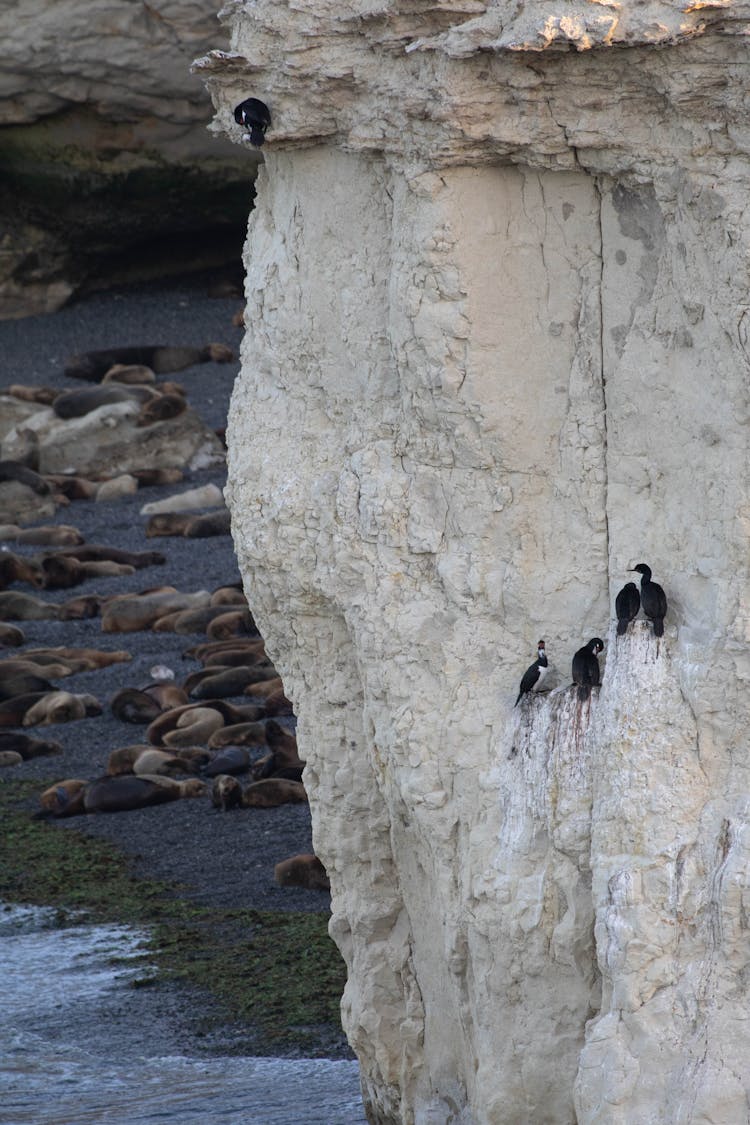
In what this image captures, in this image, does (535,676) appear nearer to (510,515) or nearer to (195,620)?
(510,515)

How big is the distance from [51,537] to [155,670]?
148 inches

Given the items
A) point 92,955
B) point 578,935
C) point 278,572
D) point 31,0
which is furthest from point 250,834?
point 31,0

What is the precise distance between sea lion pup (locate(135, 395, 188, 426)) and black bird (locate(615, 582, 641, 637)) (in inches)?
539

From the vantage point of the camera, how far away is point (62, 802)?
10703mm

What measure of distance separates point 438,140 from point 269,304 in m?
1.07

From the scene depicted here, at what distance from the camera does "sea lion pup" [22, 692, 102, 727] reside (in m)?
12.1

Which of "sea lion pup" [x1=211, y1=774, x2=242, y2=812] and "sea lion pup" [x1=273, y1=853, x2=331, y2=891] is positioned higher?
"sea lion pup" [x1=211, y1=774, x2=242, y2=812]

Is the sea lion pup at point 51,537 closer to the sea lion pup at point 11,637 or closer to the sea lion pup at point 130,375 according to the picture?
the sea lion pup at point 11,637

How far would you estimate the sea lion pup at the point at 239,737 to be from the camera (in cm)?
1133

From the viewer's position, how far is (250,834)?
396 inches

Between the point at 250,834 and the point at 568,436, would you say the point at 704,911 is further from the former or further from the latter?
the point at 250,834

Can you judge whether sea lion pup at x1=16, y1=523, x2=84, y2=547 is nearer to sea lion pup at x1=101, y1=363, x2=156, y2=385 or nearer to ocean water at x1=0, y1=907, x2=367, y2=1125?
sea lion pup at x1=101, y1=363, x2=156, y2=385

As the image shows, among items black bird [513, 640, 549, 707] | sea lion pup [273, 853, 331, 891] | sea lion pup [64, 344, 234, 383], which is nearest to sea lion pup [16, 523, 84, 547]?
sea lion pup [64, 344, 234, 383]

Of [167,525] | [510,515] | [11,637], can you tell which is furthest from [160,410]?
[510,515]
